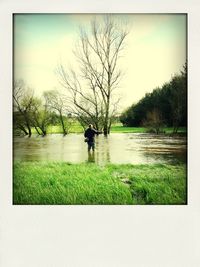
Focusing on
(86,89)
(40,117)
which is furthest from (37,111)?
(86,89)

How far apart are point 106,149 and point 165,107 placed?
419mm

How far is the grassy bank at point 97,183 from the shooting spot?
7.88 feet

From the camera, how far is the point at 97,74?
2.45 meters

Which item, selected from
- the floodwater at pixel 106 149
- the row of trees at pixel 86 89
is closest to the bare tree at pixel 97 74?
the row of trees at pixel 86 89

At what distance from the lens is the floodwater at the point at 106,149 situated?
2422 mm

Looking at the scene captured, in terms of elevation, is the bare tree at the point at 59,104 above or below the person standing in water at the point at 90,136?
above

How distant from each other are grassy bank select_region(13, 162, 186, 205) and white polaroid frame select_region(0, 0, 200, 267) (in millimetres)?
46

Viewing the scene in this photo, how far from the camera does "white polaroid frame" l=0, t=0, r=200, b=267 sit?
7.77 feet

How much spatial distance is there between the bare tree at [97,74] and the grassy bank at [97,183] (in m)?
0.27
